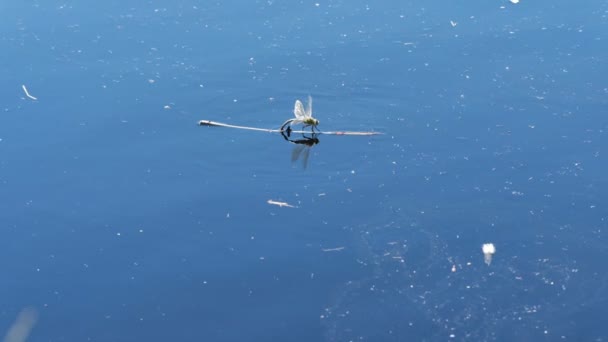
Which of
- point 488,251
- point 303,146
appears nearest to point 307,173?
point 303,146

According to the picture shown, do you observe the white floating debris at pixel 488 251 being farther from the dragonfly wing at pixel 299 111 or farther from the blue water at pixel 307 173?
the dragonfly wing at pixel 299 111

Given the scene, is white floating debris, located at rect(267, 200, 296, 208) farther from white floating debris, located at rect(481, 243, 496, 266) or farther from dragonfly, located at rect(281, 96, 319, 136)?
white floating debris, located at rect(481, 243, 496, 266)

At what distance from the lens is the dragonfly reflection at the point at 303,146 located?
2945 millimetres

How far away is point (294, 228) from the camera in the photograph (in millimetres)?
2662

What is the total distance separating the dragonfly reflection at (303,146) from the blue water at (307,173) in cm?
2

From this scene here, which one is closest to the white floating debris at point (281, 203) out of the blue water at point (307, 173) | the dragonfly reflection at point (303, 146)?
the blue water at point (307, 173)

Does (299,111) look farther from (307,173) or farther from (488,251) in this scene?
(488,251)

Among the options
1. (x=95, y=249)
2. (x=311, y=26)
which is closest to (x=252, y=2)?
(x=311, y=26)

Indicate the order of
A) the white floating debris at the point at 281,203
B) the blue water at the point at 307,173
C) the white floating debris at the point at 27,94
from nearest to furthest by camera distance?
1. the blue water at the point at 307,173
2. the white floating debris at the point at 281,203
3. the white floating debris at the point at 27,94

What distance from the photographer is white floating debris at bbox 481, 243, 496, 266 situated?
2531 mm

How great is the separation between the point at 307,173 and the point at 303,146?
16cm

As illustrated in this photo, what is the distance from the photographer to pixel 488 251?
8.40 feet

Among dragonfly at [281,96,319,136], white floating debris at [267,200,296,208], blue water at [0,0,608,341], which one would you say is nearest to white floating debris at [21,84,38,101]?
blue water at [0,0,608,341]

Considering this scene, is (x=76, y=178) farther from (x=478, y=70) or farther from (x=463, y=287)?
(x=478, y=70)
